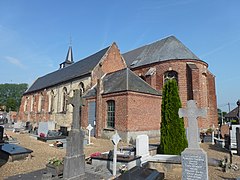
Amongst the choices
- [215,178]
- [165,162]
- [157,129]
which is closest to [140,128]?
[157,129]

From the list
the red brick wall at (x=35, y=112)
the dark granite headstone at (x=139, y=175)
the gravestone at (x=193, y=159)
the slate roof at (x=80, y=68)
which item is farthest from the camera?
the red brick wall at (x=35, y=112)

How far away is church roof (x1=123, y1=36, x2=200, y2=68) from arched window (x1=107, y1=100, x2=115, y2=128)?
9054 mm

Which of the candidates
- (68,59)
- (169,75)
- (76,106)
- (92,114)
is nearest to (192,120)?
(76,106)

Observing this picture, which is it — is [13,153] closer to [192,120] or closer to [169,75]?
[192,120]

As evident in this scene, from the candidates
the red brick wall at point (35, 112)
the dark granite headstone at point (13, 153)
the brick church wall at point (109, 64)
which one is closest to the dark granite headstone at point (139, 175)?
the dark granite headstone at point (13, 153)

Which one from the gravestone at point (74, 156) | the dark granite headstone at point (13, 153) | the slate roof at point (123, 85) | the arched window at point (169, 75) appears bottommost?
the dark granite headstone at point (13, 153)

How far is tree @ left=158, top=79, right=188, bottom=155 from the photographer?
27.2ft

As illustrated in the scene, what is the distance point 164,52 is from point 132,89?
10.0m

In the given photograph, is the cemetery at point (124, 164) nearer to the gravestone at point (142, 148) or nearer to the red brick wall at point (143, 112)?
the gravestone at point (142, 148)

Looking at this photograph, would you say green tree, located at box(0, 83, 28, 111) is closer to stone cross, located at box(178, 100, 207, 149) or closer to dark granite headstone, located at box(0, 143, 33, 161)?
dark granite headstone, located at box(0, 143, 33, 161)

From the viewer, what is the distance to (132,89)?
1434 centimetres

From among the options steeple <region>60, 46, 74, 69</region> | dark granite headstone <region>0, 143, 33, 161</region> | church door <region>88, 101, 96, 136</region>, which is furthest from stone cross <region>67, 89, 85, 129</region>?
steeple <region>60, 46, 74, 69</region>

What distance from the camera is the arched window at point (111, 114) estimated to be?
15.1m

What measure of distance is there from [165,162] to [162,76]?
1431 cm
